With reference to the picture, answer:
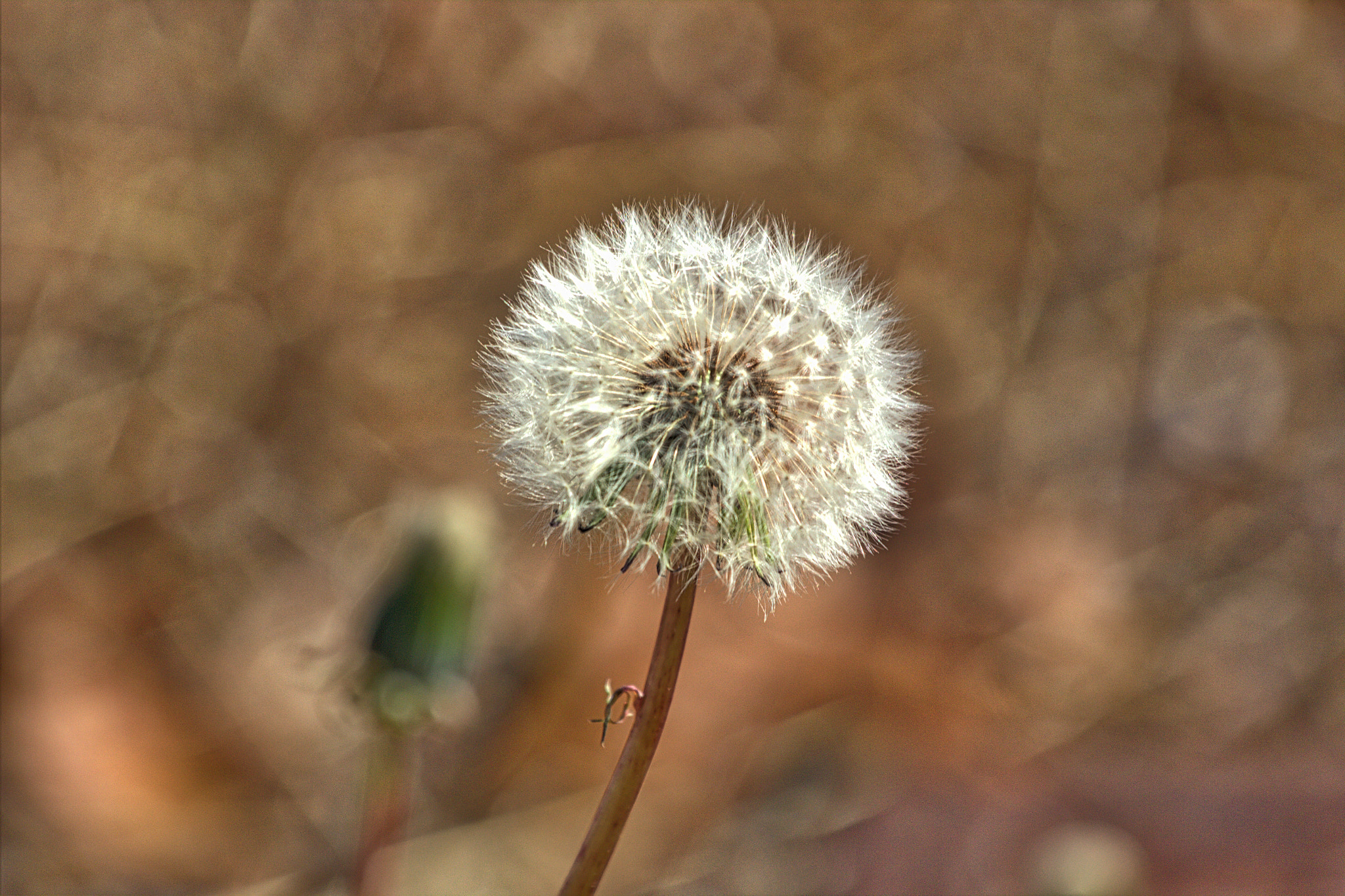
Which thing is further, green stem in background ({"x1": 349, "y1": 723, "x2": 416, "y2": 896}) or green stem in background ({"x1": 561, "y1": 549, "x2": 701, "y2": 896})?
green stem in background ({"x1": 349, "y1": 723, "x2": 416, "y2": 896})

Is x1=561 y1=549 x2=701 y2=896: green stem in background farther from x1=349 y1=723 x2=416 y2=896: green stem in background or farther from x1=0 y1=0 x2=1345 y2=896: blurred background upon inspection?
x1=0 y1=0 x2=1345 y2=896: blurred background

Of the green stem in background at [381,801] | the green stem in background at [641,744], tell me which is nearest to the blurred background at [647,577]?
the green stem in background at [381,801]

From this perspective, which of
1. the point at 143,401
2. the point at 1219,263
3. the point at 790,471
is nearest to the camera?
the point at 790,471

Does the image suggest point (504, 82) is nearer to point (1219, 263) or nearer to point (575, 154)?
point (575, 154)

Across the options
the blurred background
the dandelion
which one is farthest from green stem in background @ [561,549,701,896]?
the blurred background

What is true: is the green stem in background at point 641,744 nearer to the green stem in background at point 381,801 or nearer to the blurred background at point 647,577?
the green stem in background at point 381,801

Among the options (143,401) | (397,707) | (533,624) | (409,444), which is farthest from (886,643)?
(143,401)

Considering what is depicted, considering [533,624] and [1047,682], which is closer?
[533,624]
